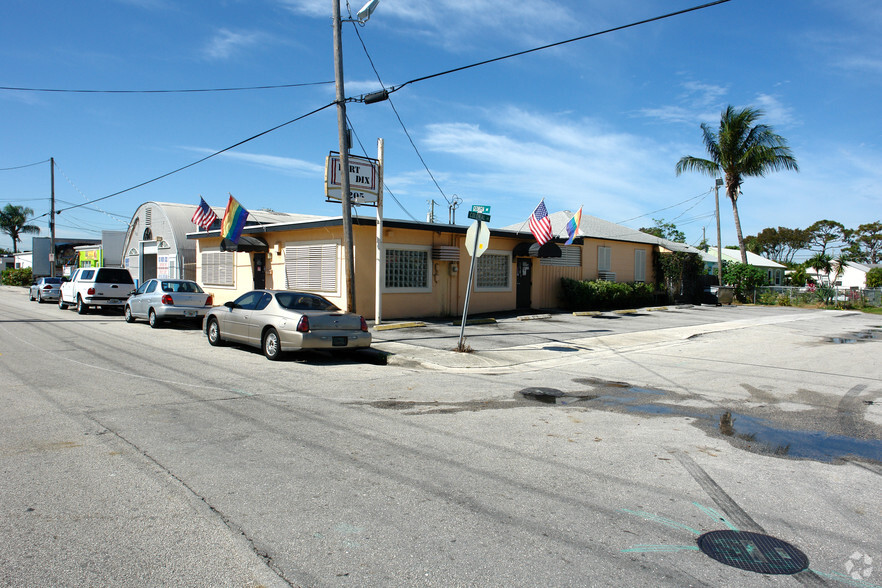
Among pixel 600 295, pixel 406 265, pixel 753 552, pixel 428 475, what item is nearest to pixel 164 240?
pixel 406 265

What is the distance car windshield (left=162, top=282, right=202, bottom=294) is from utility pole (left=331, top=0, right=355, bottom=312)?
6412 mm

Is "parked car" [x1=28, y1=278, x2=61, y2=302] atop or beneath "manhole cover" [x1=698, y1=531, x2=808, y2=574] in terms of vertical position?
atop

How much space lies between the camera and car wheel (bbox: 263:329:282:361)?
1174 centimetres

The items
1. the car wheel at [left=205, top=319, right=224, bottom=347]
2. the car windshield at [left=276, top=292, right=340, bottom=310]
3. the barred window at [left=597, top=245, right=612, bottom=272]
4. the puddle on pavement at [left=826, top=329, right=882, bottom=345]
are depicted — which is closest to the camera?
the car windshield at [left=276, top=292, right=340, bottom=310]

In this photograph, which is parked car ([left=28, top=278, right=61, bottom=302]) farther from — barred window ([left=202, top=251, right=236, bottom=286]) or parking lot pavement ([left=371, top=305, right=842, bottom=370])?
parking lot pavement ([left=371, top=305, right=842, bottom=370])

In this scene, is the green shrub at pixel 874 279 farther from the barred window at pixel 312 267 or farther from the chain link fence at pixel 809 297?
Answer: the barred window at pixel 312 267

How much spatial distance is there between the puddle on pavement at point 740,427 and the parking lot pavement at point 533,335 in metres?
3.01

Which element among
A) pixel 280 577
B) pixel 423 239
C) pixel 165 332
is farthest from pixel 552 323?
pixel 280 577

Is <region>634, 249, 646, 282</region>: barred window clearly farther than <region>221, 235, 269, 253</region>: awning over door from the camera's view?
Yes

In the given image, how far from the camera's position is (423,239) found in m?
19.7

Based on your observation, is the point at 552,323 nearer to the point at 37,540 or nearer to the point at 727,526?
the point at 727,526

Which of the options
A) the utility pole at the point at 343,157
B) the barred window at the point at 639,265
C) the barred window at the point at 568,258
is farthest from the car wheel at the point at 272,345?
the barred window at the point at 639,265

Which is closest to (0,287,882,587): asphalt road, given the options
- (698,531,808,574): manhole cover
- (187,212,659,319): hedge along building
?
(698,531,808,574): manhole cover

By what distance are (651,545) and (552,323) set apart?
15902 millimetres
